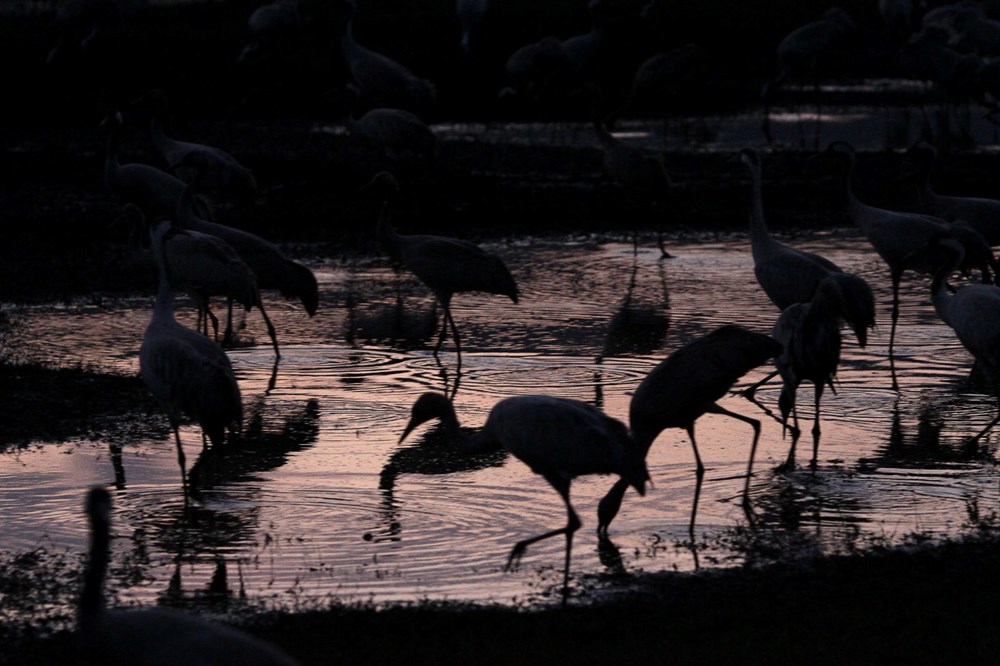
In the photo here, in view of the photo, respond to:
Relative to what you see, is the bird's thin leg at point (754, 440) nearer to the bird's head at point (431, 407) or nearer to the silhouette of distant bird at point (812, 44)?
the bird's head at point (431, 407)

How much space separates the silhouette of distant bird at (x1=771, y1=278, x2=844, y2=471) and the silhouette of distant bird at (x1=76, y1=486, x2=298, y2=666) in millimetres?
4226

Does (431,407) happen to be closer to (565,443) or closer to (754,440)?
(565,443)

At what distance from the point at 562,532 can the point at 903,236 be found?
5645mm

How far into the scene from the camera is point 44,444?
9.07m

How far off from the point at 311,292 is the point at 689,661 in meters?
6.98

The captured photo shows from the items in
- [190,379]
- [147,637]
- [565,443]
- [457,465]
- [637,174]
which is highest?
[637,174]

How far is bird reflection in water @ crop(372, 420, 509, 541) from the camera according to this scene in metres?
8.23

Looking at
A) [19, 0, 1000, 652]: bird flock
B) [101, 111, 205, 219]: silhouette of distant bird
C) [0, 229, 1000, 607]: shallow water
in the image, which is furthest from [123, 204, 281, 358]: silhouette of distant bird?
[101, 111, 205, 219]: silhouette of distant bird

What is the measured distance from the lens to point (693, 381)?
7.56 metres

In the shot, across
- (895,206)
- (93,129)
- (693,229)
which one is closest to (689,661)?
(693,229)

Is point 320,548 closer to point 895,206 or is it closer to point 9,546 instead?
point 9,546

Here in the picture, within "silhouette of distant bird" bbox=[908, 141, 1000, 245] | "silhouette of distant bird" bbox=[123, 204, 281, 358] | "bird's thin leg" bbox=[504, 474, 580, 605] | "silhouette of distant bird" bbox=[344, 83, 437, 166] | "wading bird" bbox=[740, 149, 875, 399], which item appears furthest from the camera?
"silhouette of distant bird" bbox=[344, 83, 437, 166]

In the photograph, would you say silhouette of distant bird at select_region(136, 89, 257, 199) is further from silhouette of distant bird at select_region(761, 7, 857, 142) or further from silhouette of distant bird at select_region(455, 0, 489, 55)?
silhouette of distant bird at select_region(761, 7, 857, 142)

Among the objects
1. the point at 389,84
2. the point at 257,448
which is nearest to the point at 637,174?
the point at 389,84
